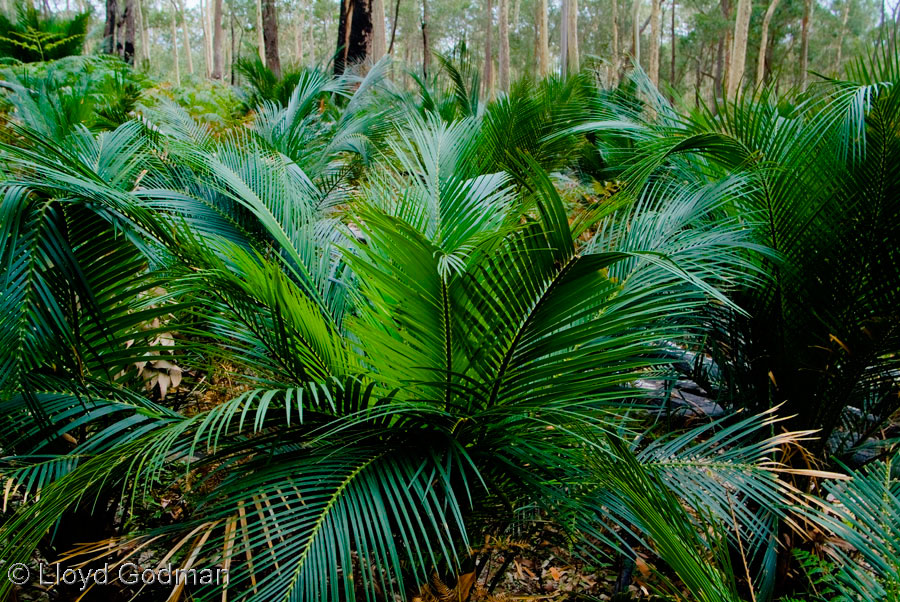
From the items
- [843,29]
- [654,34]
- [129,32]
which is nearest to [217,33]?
[129,32]

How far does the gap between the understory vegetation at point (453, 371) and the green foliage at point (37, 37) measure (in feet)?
30.0

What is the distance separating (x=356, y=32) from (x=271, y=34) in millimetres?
3446

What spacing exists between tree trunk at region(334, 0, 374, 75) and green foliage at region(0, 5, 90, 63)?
4542 millimetres

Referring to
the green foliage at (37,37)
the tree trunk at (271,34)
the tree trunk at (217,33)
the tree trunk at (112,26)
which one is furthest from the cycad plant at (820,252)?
the tree trunk at (217,33)

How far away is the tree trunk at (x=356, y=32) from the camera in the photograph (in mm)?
9836

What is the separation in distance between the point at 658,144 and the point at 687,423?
57.8 inches

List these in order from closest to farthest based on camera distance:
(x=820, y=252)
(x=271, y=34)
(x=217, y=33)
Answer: (x=820, y=252) < (x=271, y=34) < (x=217, y=33)

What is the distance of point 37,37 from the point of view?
32.6 feet

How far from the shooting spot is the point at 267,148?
427cm

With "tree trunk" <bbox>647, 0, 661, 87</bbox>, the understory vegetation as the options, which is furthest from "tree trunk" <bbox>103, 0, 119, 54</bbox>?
"tree trunk" <bbox>647, 0, 661, 87</bbox>

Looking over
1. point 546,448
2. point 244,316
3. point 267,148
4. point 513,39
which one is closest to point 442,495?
point 546,448

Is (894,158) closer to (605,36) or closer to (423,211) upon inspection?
(423,211)

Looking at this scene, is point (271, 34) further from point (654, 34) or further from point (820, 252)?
point (654, 34)

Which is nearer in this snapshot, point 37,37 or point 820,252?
point 820,252
